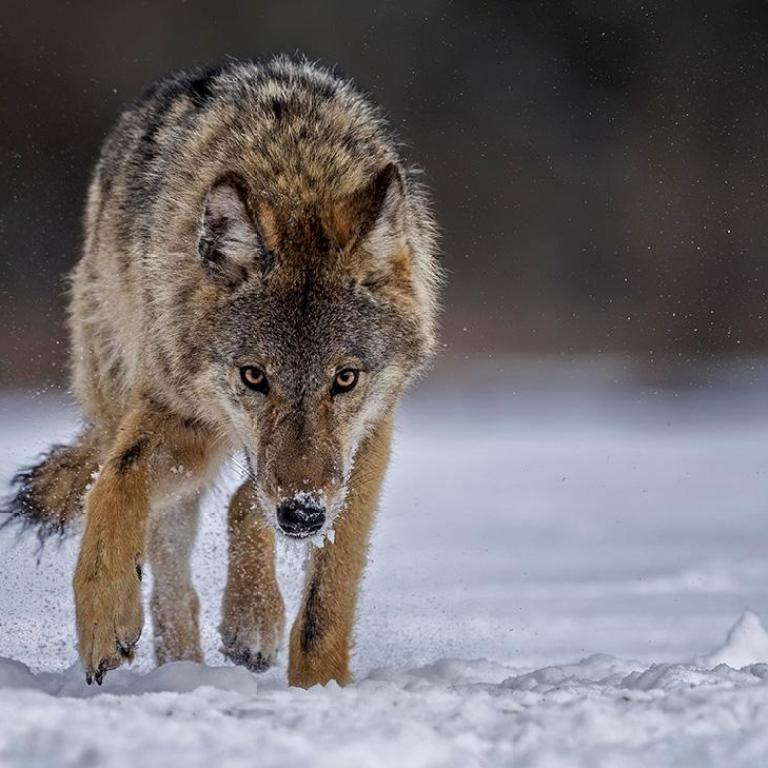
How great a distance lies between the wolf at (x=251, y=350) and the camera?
11.5 ft

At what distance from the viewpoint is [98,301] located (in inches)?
186

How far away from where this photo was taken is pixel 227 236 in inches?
144

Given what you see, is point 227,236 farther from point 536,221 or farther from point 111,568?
point 536,221

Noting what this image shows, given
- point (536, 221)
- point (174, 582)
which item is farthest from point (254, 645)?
point (536, 221)

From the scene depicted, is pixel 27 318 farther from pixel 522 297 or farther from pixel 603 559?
pixel 603 559

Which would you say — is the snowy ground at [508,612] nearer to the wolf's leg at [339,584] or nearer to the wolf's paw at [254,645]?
the wolf's paw at [254,645]

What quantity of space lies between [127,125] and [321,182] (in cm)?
148

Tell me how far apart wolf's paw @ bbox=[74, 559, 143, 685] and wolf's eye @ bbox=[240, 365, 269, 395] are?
1.97 ft

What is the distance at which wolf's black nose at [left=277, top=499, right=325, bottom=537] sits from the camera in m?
3.25

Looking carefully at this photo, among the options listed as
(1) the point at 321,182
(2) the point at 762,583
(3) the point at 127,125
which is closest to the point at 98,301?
(3) the point at 127,125

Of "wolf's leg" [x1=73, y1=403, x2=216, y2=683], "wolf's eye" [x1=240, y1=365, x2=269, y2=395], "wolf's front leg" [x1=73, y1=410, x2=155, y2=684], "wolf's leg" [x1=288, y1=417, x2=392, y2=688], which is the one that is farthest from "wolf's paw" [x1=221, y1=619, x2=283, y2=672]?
"wolf's eye" [x1=240, y1=365, x2=269, y2=395]

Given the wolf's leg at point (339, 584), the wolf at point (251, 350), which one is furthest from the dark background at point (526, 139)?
the wolf's leg at point (339, 584)

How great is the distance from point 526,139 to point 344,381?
10002mm

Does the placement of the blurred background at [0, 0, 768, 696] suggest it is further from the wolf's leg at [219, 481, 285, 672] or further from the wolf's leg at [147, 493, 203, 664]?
the wolf's leg at [219, 481, 285, 672]
